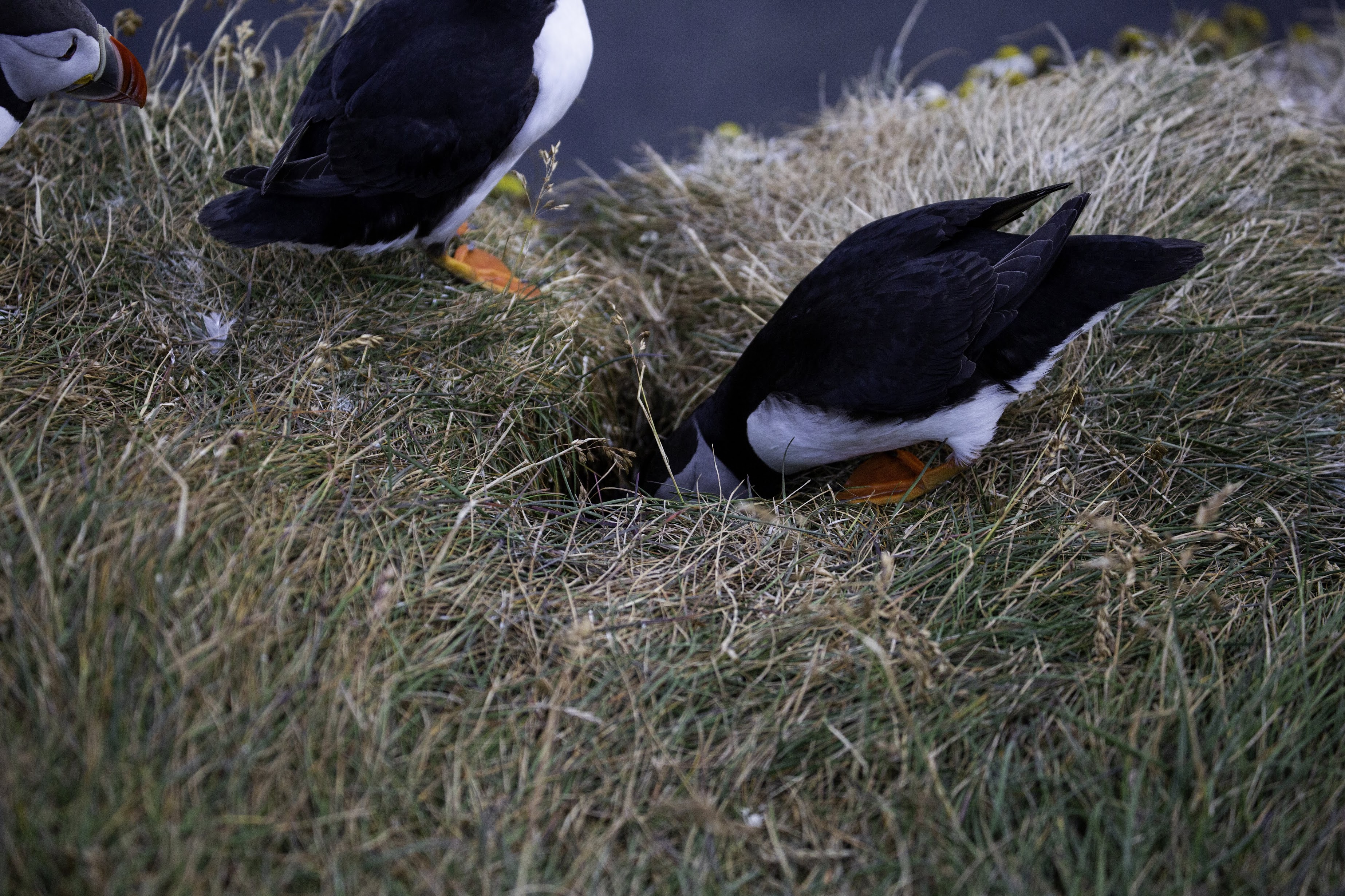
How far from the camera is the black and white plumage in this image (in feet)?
8.63

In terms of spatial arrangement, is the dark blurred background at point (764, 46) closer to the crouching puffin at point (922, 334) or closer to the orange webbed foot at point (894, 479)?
the crouching puffin at point (922, 334)

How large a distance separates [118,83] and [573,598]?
224 centimetres

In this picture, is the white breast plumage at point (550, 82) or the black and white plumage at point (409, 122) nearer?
the black and white plumage at point (409, 122)

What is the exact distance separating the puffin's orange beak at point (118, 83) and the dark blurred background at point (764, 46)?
3074mm

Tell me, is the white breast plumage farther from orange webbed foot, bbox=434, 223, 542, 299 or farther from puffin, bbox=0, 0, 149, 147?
puffin, bbox=0, 0, 149, 147

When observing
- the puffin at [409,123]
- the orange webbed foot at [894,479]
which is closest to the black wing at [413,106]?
the puffin at [409,123]

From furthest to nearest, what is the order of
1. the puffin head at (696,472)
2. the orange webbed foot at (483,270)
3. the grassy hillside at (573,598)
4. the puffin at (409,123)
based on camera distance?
the orange webbed foot at (483,270), the puffin head at (696,472), the puffin at (409,123), the grassy hillside at (573,598)

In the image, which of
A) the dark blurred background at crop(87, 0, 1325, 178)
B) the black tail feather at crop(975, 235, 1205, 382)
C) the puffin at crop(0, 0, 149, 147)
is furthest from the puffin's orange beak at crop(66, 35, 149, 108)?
the dark blurred background at crop(87, 0, 1325, 178)

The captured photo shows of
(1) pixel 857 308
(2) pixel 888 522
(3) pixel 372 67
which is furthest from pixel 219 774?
(3) pixel 372 67

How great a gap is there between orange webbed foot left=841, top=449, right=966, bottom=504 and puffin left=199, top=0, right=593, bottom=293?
169cm

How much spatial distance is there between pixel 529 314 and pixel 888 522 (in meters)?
1.52

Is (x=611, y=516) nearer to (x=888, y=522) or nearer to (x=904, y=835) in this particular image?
(x=888, y=522)

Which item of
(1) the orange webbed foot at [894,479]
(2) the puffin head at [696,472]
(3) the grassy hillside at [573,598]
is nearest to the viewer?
(3) the grassy hillside at [573,598]

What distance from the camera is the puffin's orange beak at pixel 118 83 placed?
8.79 ft
